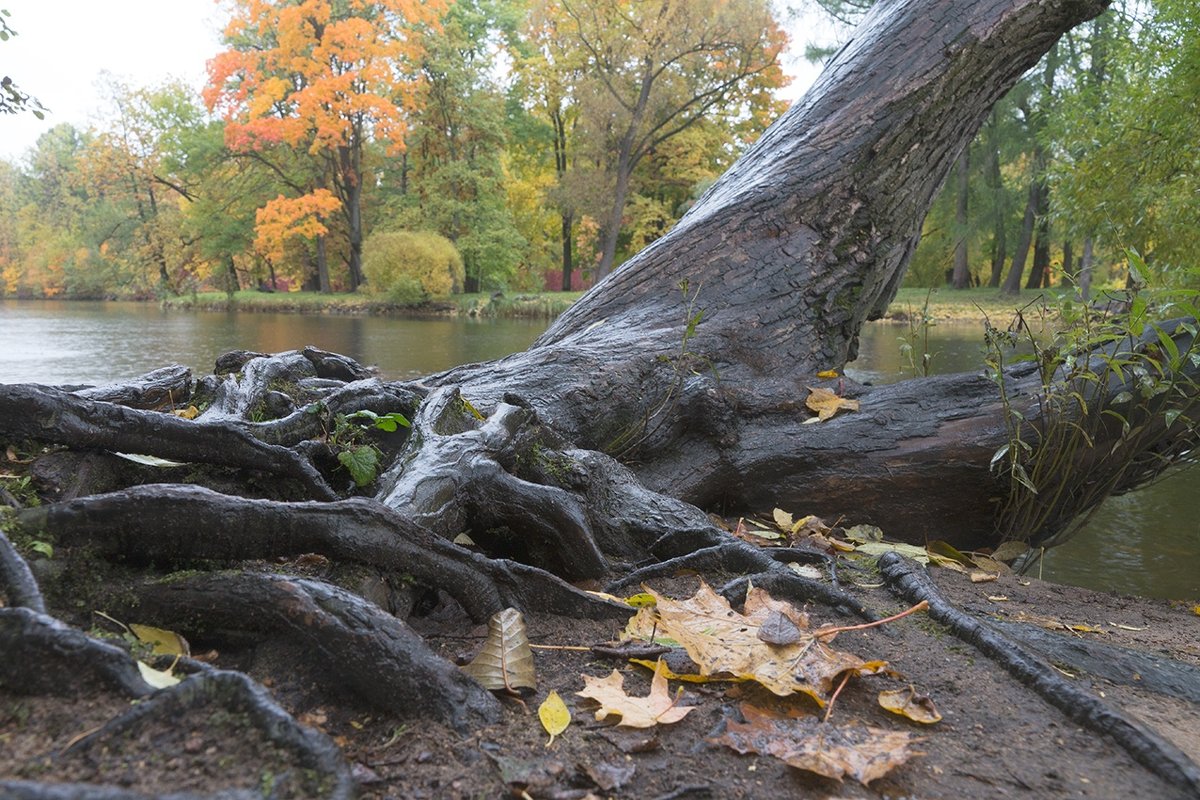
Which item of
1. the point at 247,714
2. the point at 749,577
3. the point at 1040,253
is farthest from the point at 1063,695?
the point at 1040,253

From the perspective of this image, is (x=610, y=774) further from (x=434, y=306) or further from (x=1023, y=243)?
(x=1023, y=243)

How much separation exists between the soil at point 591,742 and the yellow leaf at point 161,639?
3.7 inches

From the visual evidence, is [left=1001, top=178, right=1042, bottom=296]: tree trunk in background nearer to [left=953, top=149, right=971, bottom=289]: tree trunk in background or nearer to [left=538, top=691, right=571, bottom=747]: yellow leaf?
[left=953, top=149, right=971, bottom=289]: tree trunk in background

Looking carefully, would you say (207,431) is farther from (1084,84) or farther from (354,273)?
(354,273)

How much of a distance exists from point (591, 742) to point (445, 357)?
9.81 metres

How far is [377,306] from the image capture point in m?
24.4

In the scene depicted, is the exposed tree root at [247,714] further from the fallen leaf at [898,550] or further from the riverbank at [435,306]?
the riverbank at [435,306]

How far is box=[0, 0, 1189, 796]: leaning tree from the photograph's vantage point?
180cm

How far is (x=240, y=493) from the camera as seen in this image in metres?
2.54

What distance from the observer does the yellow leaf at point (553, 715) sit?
1705mm

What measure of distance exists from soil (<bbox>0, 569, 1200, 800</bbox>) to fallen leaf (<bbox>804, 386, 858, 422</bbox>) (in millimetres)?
2125

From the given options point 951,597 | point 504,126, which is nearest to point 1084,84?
point 951,597

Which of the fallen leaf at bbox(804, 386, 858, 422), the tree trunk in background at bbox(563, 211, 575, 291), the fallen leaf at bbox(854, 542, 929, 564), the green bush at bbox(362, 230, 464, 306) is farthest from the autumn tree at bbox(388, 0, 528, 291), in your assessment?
the fallen leaf at bbox(854, 542, 929, 564)

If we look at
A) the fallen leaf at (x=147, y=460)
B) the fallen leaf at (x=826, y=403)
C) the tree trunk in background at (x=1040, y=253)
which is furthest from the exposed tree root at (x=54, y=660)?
the tree trunk in background at (x=1040, y=253)
